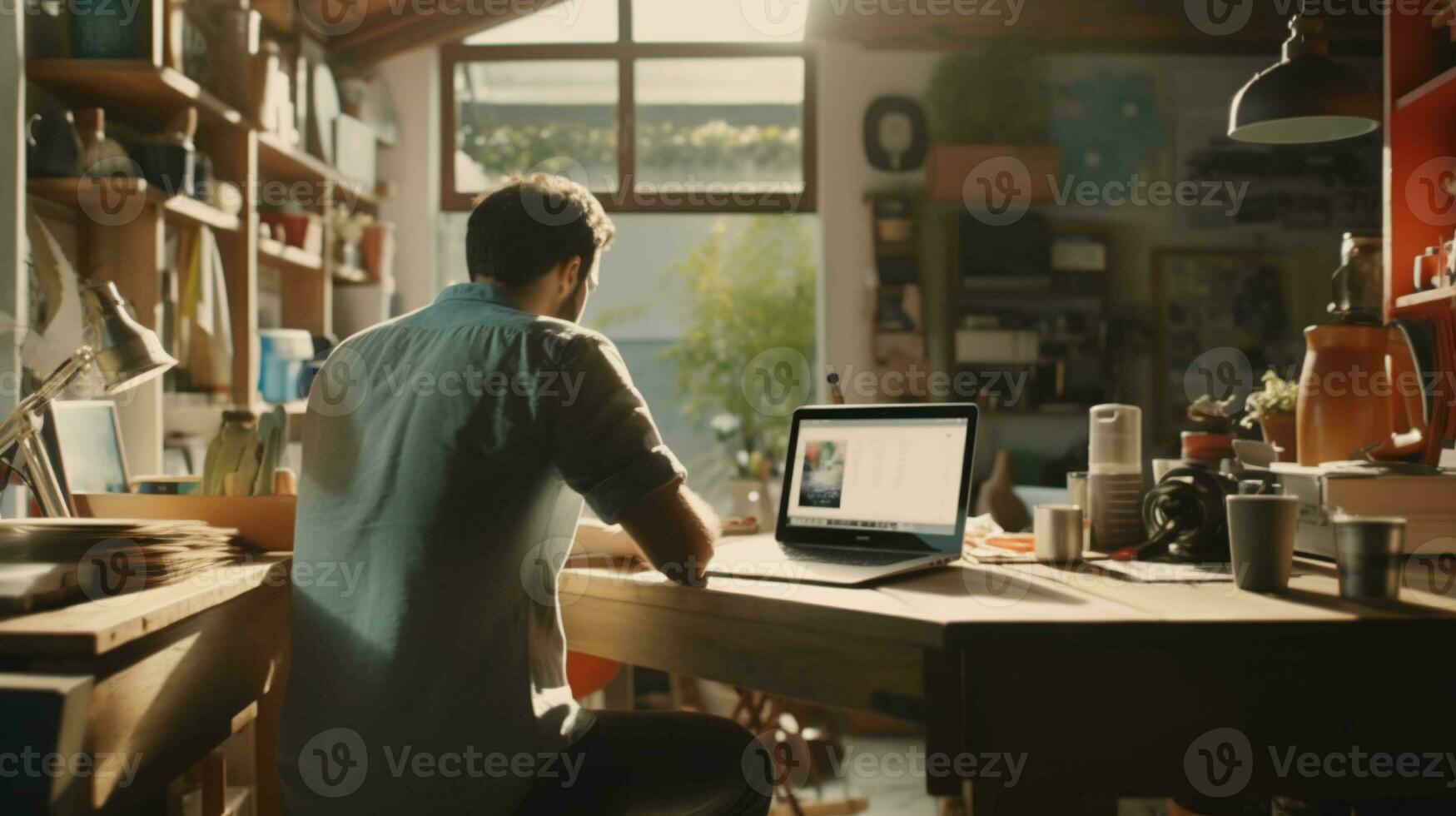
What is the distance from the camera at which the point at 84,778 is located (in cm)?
113

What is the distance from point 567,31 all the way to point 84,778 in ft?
15.0

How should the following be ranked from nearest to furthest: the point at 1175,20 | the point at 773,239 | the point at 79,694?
1. the point at 79,694
2. the point at 1175,20
3. the point at 773,239

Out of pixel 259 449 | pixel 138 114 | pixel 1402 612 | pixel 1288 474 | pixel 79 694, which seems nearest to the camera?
pixel 79 694

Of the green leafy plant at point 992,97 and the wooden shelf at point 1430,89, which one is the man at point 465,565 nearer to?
the wooden shelf at point 1430,89

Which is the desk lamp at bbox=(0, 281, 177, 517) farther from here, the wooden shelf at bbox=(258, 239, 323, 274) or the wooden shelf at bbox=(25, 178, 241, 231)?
the wooden shelf at bbox=(258, 239, 323, 274)

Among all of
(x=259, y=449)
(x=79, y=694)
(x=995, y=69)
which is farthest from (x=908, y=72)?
(x=79, y=694)

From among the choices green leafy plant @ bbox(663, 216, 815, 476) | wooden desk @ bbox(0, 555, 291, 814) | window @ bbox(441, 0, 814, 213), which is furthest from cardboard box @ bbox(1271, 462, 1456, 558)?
window @ bbox(441, 0, 814, 213)

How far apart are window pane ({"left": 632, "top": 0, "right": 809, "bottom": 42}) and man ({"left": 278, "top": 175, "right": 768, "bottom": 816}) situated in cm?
403

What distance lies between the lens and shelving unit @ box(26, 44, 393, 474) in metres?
2.62

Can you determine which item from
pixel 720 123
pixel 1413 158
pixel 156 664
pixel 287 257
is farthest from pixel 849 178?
pixel 156 664

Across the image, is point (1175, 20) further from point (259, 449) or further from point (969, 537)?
point (259, 449)

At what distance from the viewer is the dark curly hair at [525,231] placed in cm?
158

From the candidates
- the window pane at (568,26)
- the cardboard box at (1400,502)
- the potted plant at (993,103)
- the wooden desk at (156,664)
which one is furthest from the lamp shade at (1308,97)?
the window pane at (568,26)

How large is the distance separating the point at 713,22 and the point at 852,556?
4.04 metres
